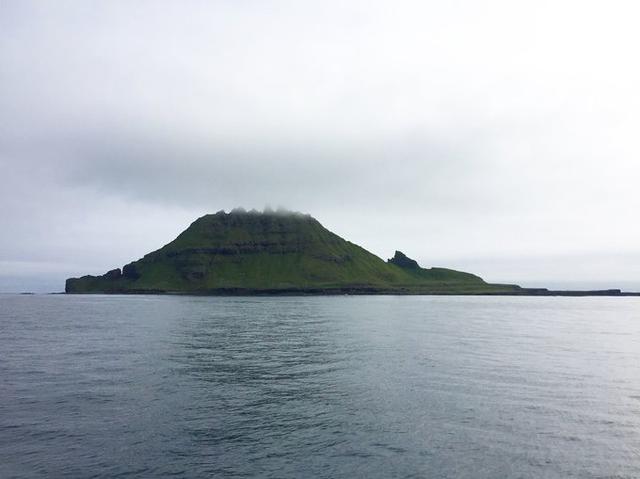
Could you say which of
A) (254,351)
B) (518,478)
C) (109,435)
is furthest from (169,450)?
(254,351)

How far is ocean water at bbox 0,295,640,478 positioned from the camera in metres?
23.3

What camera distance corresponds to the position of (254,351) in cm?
6162

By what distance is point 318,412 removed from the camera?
32.3 meters

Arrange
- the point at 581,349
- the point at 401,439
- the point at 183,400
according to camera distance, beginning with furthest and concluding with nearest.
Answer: the point at 581,349, the point at 183,400, the point at 401,439

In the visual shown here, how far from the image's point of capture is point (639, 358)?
5922 centimetres

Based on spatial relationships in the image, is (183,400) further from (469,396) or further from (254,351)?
(254,351)

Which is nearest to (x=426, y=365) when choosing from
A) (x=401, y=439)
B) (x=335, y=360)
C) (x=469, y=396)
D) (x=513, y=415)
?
(x=335, y=360)

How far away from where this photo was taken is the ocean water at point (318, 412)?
917 inches

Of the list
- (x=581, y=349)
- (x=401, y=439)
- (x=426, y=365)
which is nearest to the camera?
(x=401, y=439)

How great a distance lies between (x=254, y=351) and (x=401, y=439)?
37.3 meters

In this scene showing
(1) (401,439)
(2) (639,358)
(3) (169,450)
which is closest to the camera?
(3) (169,450)

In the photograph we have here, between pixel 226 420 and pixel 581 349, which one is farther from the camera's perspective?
pixel 581 349

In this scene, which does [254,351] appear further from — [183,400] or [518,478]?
[518,478]

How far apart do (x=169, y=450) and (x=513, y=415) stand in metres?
21.8
